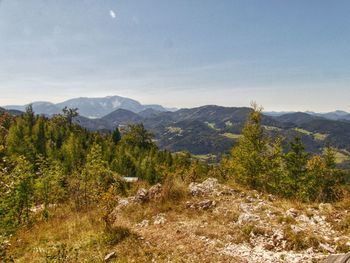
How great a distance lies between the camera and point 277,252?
9.84 metres

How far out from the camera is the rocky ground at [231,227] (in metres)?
9.80

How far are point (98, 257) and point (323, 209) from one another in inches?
396

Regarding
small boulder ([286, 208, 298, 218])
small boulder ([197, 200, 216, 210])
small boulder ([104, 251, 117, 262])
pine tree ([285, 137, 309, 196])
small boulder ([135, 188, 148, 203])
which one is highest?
small boulder ([286, 208, 298, 218])

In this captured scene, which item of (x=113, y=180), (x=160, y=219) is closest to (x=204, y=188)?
(x=160, y=219)

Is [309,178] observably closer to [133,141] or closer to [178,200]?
[178,200]

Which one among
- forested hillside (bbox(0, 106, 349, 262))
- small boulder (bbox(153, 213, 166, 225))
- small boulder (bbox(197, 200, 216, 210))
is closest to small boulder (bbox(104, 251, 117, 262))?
forested hillside (bbox(0, 106, 349, 262))

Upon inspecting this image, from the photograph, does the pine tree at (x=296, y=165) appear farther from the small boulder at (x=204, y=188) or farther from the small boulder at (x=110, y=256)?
the small boulder at (x=110, y=256)

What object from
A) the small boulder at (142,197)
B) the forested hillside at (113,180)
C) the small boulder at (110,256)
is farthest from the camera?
the small boulder at (142,197)

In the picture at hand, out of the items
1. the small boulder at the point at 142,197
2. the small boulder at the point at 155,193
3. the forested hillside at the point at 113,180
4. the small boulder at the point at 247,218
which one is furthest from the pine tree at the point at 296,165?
the small boulder at the point at 247,218

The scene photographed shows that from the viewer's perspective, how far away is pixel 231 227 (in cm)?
1223

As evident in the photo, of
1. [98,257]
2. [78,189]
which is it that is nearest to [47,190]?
[78,189]

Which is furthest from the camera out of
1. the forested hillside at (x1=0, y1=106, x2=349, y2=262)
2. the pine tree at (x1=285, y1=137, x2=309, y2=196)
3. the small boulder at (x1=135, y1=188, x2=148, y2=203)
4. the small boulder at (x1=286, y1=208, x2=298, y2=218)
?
the pine tree at (x1=285, y1=137, x2=309, y2=196)

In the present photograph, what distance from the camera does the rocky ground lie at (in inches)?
386

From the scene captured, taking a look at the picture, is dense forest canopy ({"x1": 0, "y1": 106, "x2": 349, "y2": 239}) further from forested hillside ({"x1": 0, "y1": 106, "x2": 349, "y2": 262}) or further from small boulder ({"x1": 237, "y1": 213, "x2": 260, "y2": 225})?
small boulder ({"x1": 237, "y1": 213, "x2": 260, "y2": 225})
